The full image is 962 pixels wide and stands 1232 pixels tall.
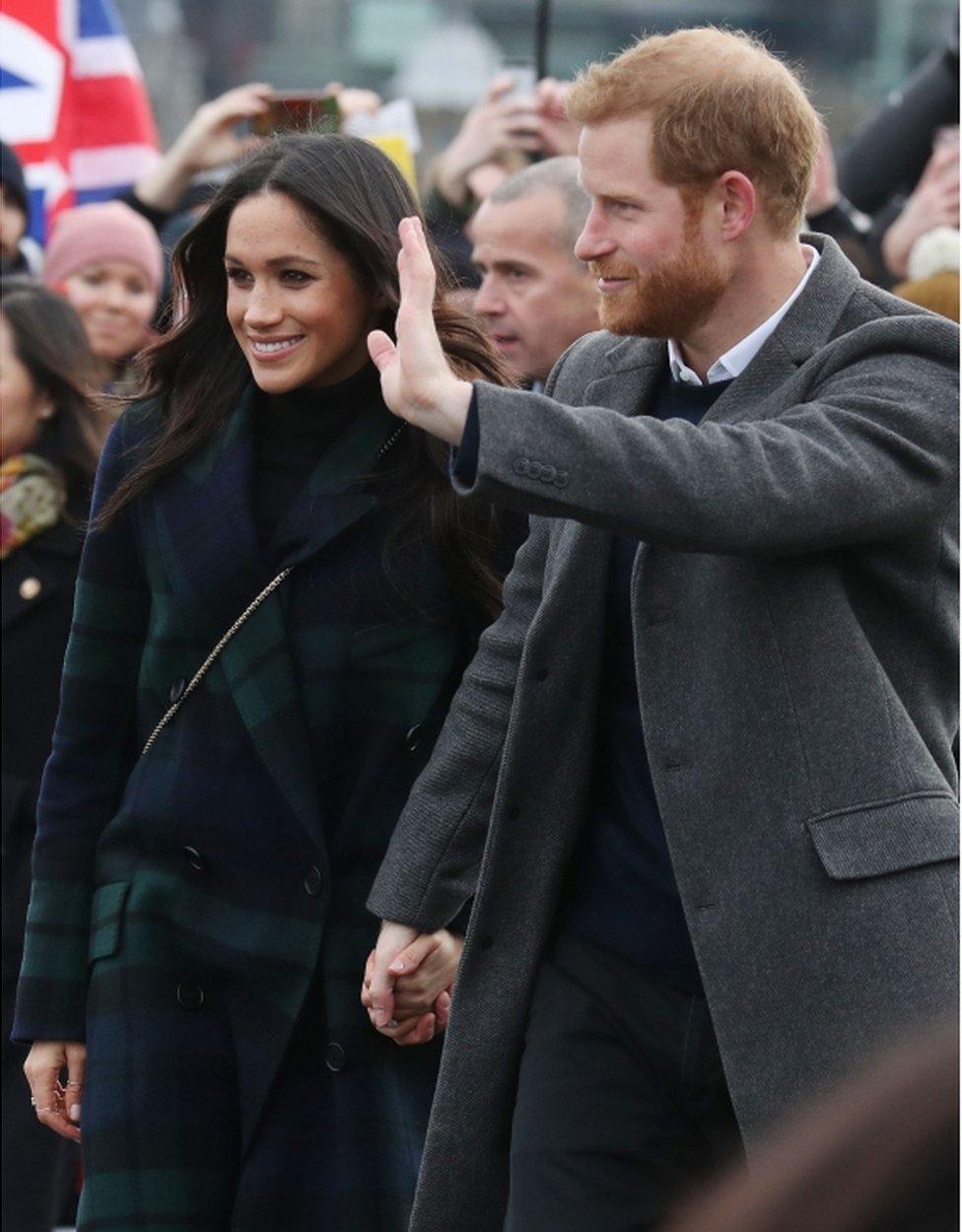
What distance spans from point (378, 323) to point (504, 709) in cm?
75

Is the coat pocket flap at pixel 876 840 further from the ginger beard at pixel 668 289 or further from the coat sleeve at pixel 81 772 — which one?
the coat sleeve at pixel 81 772

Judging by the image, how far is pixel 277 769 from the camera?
3855mm

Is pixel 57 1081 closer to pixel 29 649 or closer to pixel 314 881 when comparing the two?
pixel 314 881

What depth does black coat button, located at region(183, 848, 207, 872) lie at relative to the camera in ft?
13.0

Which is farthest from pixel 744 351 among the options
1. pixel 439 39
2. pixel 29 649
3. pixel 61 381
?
pixel 439 39

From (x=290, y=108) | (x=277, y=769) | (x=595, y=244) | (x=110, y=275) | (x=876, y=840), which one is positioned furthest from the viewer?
(x=110, y=275)

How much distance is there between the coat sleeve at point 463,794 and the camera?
3.60 metres

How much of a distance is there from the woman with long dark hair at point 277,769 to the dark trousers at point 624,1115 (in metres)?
0.57

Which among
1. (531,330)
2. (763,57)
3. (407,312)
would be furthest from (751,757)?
(531,330)

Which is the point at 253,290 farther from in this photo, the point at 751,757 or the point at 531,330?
the point at 531,330

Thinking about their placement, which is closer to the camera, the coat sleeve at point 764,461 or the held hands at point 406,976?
the coat sleeve at point 764,461

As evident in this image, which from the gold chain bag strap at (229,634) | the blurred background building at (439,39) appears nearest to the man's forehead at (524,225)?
the gold chain bag strap at (229,634)

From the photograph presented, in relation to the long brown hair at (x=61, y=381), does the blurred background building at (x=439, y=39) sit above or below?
below

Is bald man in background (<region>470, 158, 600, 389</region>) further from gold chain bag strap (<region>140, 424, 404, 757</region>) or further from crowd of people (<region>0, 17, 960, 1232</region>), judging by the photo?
gold chain bag strap (<region>140, 424, 404, 757</region>)
